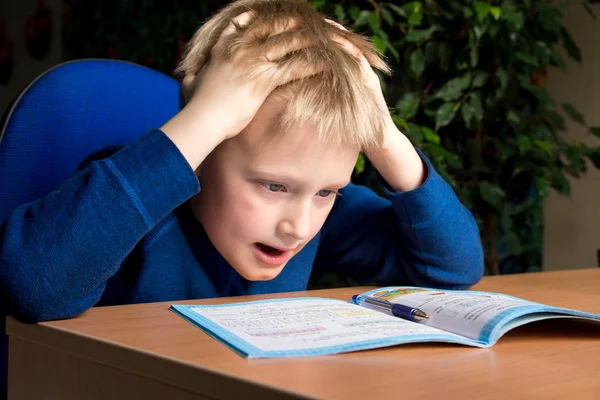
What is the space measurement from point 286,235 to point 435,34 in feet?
4.23

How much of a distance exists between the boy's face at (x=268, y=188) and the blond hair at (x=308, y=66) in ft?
0.06

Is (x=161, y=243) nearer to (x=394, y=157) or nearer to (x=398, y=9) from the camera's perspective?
(x=394, y=157)

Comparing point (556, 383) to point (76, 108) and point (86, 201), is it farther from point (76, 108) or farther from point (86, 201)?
point (76, 108)

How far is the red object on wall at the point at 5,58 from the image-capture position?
3.90 metres

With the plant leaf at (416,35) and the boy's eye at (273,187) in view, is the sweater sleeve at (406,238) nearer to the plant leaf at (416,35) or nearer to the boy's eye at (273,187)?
the boy's eye at (273,187)

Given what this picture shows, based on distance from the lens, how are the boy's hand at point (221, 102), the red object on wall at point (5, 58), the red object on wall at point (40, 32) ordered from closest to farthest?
the boy's hand at point (221, 102) < the red object on wall at point (40, 32) < the red object on wall at point (5, 58)

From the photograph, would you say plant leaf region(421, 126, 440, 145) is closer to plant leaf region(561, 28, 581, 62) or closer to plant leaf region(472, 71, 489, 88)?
plant leaf region(472, 71, 489, 88)

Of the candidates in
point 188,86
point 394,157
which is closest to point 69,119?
point 188,86

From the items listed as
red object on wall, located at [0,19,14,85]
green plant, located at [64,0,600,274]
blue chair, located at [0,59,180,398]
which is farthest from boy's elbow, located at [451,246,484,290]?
red object on wall, located at [0,19,14,85]

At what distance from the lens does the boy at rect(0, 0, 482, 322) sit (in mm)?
778

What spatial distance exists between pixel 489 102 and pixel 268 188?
1.27m

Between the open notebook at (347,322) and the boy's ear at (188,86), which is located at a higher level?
the boy's ear at (188,86)

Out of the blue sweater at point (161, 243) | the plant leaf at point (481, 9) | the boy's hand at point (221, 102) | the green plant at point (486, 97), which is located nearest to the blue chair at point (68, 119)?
the blue sweater at point (161, 243)

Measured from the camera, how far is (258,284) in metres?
1.05
